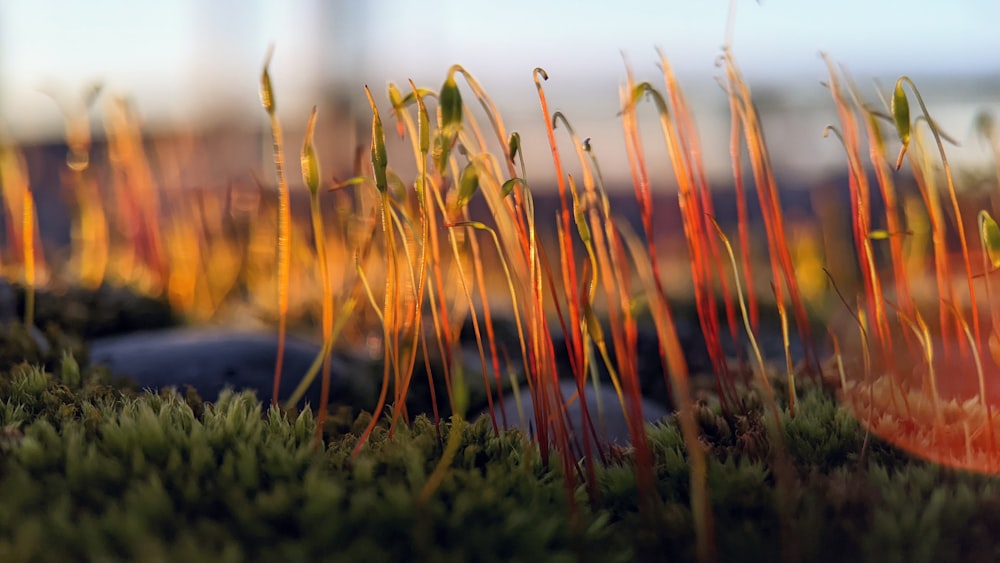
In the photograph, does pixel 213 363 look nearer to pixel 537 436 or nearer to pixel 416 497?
pixel 537 436

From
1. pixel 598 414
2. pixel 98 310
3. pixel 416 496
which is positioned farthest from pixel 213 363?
pixel 416 496

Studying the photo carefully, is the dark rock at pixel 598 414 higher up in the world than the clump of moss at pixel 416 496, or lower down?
lower down

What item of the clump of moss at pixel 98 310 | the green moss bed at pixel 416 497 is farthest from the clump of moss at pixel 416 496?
the clump of moss at pixel 98 310

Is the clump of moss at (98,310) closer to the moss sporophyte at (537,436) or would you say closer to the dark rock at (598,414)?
the moss sporophyte at (537,436)

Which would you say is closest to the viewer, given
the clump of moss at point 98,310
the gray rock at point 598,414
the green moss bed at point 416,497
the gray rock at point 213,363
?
the green moss bed at point 416,497

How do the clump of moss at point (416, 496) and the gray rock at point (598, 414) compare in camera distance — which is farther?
the gray rock at point (598, 414)

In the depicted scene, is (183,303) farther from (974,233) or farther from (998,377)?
(974,233)
